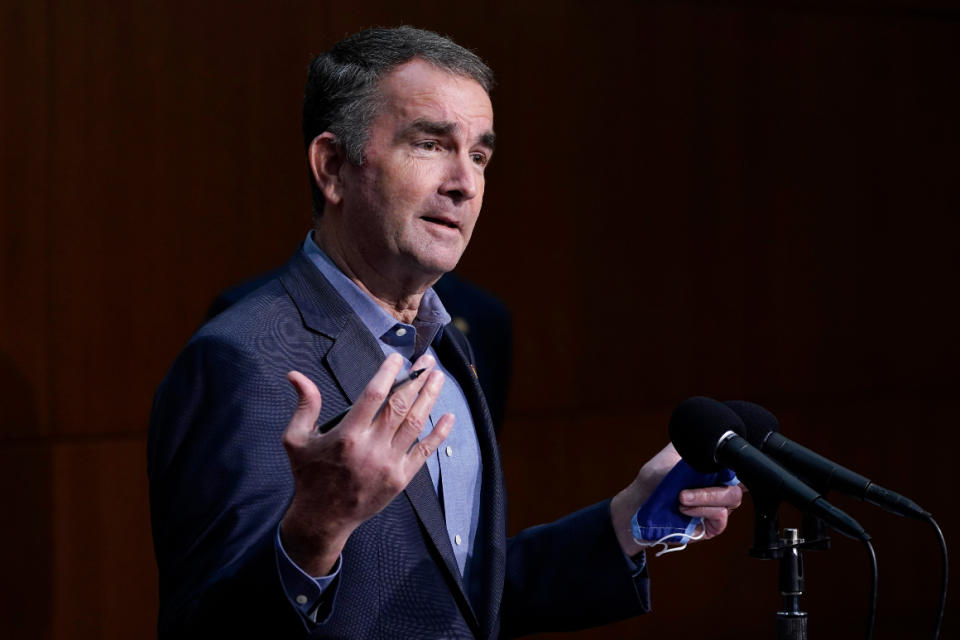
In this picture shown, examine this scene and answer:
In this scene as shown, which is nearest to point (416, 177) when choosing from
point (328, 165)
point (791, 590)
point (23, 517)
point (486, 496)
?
point (328, 165)

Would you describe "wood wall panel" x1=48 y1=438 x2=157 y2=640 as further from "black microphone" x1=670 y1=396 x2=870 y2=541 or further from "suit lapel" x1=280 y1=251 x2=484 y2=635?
"black microphone" x1=670 y1=396 x2=870 y2=541

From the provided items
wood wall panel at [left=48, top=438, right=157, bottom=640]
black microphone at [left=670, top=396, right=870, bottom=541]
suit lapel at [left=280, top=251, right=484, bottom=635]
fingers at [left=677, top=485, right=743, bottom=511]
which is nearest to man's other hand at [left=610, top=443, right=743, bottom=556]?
fingers at [left=677, top=485, right=743, bottom=511]

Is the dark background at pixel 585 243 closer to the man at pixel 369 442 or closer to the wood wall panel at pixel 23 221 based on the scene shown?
the wood wall panel at pixel 23 221

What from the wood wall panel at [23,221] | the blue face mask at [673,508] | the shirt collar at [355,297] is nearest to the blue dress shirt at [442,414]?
the shirt collar at [355,297]

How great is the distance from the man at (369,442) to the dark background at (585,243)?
58.7 inches

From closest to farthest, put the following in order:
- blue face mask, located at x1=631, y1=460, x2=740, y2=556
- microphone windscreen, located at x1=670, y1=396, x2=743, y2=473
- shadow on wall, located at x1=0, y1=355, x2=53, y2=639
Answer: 1. microphone windscreen, located at x1=670, y1=396, x2=743, y2=473
2. blue face mask, located at x1=631, y1=460, x2=740, y2=556
3. shadow on wall, located at x1=0, y1=355, x2=53, y2=639

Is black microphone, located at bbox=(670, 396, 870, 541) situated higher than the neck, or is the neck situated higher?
the neck

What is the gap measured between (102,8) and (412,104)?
5.82 ft

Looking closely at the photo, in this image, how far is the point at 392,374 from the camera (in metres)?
1.20

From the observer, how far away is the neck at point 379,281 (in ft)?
5.84

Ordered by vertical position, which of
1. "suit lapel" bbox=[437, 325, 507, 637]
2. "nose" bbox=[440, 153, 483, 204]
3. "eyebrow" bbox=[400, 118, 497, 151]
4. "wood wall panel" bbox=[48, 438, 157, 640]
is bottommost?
"wood wall panel" bbox=[48, 438, 157, 640]

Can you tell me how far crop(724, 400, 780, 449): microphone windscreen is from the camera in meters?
1.47

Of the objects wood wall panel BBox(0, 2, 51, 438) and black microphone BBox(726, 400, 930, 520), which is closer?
black microphone BBox(726, 400, 930, 520)

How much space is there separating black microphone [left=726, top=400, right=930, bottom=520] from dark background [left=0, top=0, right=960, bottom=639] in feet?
7.05
